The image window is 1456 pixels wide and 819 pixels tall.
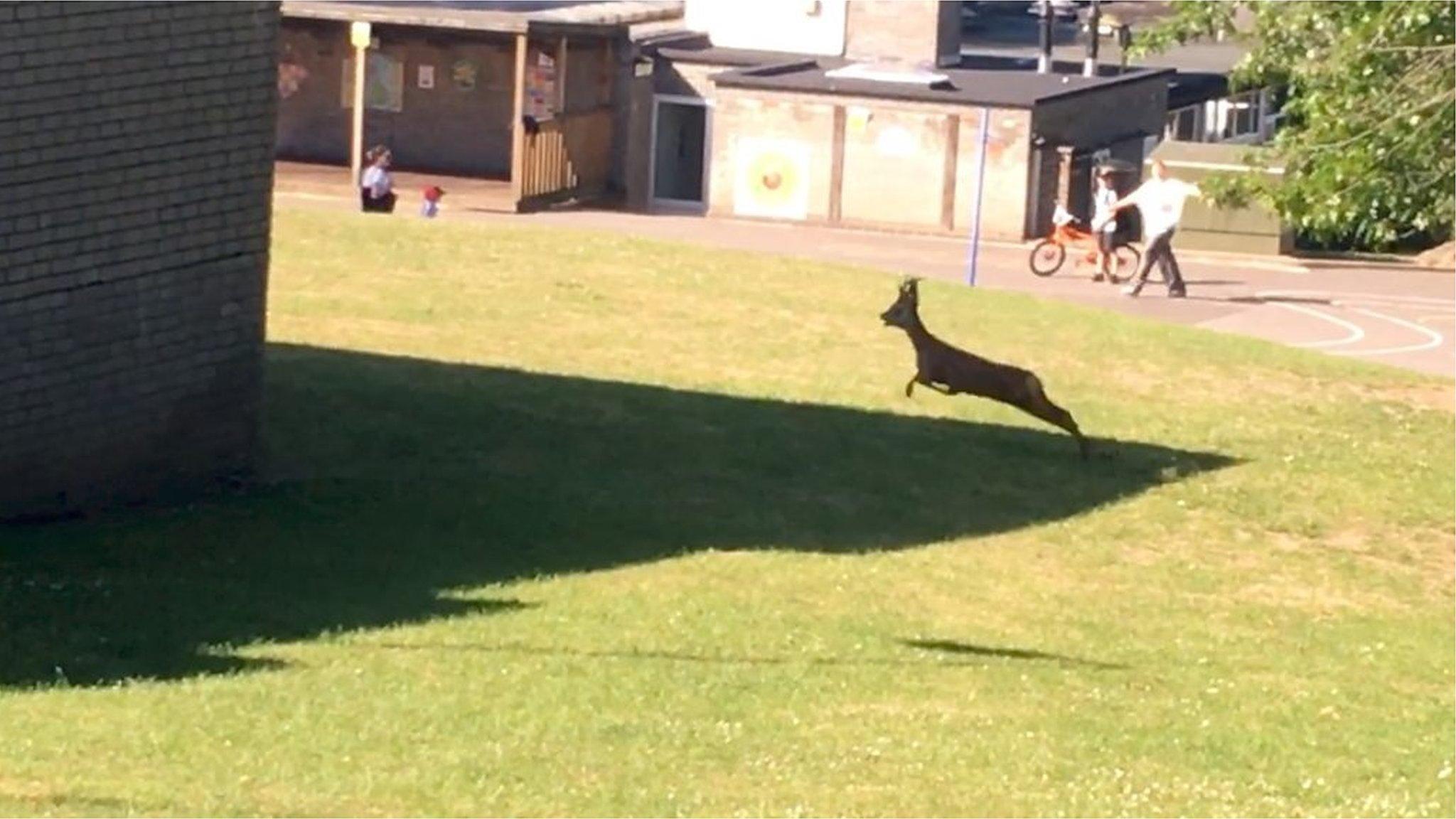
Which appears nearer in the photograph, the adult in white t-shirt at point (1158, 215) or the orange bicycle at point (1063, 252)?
the adult in white t-shirt at point (1158, 215)

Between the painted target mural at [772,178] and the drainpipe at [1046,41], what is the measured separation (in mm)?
5484

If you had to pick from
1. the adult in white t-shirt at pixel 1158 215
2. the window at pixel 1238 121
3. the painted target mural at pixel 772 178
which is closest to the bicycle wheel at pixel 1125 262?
the adult in white t-shirt at pixel 1158 215

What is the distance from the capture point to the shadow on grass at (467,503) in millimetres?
13734

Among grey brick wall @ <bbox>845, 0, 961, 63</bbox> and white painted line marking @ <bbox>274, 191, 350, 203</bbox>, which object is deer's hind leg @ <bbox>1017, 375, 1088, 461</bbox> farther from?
grey brick wall @ <bbox>845, 0, 961, 63</bbox>

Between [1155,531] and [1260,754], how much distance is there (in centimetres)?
620

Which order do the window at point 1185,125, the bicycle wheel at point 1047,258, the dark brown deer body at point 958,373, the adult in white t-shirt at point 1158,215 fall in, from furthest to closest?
the window at point 1185,125
the bicycle wheel at point 1047,258
the adult in white t-shirt at point 1158,215
the dark brown deer body at point 958,373

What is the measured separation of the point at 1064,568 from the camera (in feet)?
57.9

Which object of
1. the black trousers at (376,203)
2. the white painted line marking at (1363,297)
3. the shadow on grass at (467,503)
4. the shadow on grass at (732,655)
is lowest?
the shadow on grass at (732,655)

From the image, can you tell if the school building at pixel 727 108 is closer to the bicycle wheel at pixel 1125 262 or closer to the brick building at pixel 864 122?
the brick building at pixel 864 122

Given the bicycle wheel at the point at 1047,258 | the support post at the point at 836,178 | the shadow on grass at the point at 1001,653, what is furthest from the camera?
the support post at the point at 836,178

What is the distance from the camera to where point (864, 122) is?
46.8 m

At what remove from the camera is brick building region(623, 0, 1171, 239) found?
151 feet

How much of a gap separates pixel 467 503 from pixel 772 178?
3135 centimetres

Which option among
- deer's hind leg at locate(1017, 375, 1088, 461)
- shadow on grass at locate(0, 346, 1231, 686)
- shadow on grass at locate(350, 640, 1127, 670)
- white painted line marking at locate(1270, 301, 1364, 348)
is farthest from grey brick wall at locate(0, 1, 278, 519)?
white painted line marking at locate(1270, 301, 1364, 348)
